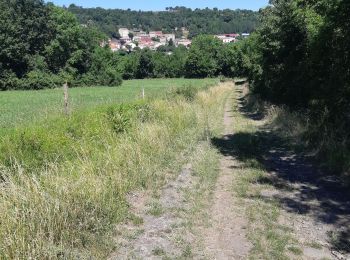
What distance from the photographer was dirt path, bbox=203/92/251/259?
18.6ft

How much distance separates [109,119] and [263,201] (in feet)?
19.2

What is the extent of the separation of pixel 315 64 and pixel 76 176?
36.3 ft

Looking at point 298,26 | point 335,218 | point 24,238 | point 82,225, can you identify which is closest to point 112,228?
point 82,225

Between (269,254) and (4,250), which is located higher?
(4,250)

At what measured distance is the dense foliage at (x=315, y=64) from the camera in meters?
12.0

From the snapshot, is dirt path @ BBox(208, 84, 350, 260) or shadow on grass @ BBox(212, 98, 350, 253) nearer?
dirt path @ BBox(208, 84, 350, 260)

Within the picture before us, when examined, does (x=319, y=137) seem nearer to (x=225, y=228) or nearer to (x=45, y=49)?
(x=225, y=228)

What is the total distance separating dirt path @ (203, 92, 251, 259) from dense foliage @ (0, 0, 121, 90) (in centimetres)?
6003

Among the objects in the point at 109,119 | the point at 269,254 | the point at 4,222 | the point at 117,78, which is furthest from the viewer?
the point at 117,78

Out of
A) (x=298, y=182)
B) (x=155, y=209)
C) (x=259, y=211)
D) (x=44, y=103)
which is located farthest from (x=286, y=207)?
(x=44, y=103)

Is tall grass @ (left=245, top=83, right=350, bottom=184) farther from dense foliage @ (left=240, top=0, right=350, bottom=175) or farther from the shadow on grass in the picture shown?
the shadow on grass

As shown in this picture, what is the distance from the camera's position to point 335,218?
7004mm

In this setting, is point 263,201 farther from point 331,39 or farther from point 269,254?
point 331,39

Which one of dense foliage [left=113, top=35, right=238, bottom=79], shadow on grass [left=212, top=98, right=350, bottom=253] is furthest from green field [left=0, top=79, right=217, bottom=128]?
dense foliage [left=113, top=35, right=238, bottom=79]
